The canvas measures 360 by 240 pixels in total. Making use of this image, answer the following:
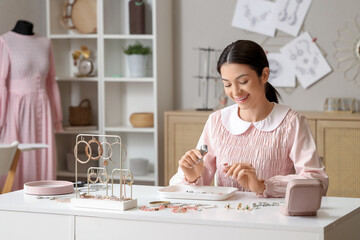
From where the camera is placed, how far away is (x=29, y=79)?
450cm

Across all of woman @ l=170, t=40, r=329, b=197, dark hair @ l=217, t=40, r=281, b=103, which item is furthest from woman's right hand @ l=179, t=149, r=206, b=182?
A: dark hair @ l=217, t=40, r=281, b=103

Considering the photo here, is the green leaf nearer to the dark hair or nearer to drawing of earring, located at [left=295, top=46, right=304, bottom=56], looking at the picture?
drawing of earring, located at [left=295, top=46, right=304, bottom=56]

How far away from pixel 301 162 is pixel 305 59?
7.75 ft

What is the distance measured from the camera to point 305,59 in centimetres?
466

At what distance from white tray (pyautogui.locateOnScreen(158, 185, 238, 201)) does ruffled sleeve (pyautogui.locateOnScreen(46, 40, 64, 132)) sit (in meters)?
2.58

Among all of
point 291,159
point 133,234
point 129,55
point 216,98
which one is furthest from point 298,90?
point 133,234

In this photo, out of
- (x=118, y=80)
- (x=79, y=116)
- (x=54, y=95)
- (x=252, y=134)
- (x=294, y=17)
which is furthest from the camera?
(x=79, y=116)

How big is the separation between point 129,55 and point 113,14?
0.41 meters

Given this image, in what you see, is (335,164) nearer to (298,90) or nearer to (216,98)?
(298,90)

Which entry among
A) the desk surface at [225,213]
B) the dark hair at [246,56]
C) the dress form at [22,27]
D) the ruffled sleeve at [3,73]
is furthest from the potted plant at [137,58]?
the desk surface at [225,213]

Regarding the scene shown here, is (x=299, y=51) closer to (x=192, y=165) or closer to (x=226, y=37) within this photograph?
(x=226, y=37)

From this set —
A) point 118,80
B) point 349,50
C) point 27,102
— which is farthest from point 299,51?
point 27,102

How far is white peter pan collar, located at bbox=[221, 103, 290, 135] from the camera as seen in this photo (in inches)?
101

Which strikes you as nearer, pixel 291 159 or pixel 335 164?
pixel 291 159
